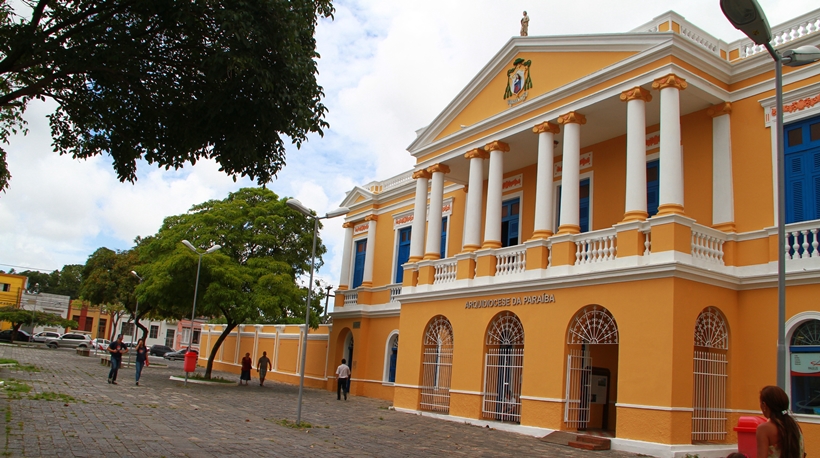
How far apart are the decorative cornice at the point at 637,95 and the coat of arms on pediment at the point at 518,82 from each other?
313 cm

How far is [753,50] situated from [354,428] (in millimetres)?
11356

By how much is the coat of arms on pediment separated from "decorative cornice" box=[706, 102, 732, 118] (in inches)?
169

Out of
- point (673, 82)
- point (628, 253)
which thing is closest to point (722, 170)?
point (673, 82)

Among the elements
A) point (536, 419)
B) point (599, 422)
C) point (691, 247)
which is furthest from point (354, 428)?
point (691, 247)

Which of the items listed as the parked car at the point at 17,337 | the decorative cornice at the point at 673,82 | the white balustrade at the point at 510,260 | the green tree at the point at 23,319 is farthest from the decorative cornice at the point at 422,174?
the parked car at the point at 17,337

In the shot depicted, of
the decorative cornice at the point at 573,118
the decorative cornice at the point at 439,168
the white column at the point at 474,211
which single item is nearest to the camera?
the decorative cornice at the point at 573,118

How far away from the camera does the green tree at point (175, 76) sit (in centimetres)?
665

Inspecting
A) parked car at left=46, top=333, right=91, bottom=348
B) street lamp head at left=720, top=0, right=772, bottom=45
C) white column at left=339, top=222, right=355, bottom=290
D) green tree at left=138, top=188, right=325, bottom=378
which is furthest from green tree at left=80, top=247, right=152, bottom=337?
street lamp head at left=720, top=0, right=772, bottom=45

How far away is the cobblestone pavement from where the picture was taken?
8.83 metres

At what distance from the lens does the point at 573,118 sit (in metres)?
14.9

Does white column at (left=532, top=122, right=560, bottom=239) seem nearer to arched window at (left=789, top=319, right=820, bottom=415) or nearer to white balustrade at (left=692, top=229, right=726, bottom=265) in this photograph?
white balustrade at (left=692, top=229, right=726, bottom=265)

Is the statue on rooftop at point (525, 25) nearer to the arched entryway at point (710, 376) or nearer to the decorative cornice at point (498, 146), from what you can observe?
the decorative cornice at point (498, 146)

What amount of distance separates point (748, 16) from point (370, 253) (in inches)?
774

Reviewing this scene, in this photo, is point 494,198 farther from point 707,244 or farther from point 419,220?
point 707,244
